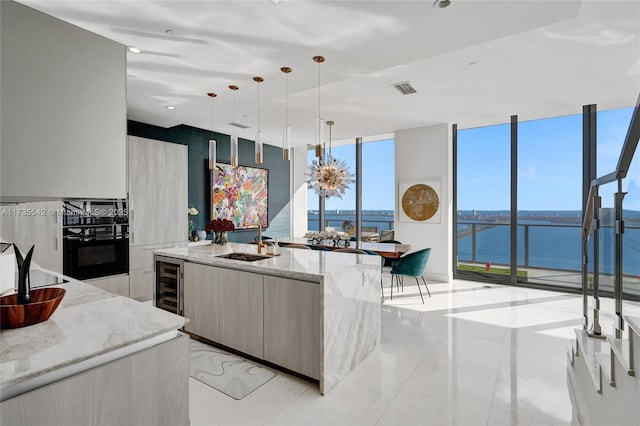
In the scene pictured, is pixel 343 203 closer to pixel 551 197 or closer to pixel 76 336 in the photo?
pixel 551 197

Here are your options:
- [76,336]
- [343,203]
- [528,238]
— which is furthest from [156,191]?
[528,238]

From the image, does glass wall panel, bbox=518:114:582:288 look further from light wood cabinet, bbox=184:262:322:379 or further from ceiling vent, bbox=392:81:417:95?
light wood cabinet, bbox=184:262:322:379

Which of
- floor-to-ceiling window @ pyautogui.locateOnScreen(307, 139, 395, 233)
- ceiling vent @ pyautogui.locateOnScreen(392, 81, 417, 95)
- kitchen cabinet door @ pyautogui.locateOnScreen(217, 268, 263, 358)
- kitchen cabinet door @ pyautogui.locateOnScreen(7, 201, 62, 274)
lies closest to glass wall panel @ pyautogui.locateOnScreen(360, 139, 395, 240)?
floor-to-ceiling window @ pyautogui.locateOnScreen(307, 139, 395, 233)

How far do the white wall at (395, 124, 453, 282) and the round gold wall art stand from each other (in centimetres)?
12

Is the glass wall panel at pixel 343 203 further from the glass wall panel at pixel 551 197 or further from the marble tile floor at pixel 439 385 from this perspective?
the marble tile floor at pixel 439 385

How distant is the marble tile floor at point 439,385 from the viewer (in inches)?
79.5

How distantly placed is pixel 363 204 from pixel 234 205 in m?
2.85

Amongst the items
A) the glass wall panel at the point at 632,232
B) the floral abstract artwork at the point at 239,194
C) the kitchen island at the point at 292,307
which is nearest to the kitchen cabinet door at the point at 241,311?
the kitchen island at the point at 292,307

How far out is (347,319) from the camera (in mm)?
2479

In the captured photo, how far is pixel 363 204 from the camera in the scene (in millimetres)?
7289

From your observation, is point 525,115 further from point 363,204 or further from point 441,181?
point 363,204

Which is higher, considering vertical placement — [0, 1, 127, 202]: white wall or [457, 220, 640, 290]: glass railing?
[0, 1, 127, 202]: white wall

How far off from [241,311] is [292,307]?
1.87ft

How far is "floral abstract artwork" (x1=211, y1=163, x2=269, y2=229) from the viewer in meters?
6.13
